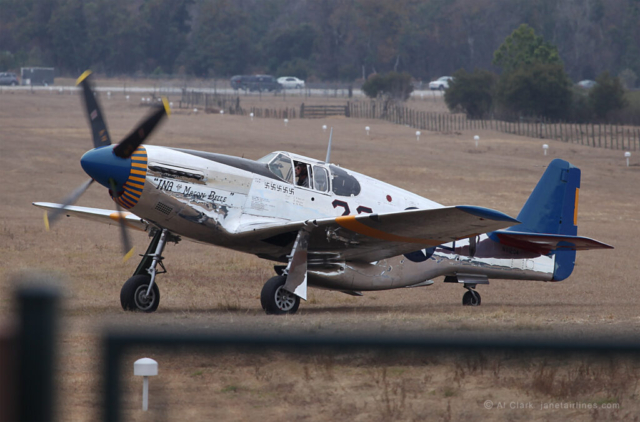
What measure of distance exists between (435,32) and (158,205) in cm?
13316

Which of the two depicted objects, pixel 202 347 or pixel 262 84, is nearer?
pixel 202 347

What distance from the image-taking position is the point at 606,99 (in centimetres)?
7175

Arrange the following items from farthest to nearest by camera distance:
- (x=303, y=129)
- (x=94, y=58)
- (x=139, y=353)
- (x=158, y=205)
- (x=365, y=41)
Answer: (x=365, y=41) → (x=94, y=58) → (x=303, y=129) → (x=158, y=205) → (x=139, y=353)

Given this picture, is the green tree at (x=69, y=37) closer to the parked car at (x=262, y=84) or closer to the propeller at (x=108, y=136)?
the parked car at (x=262, y=84)

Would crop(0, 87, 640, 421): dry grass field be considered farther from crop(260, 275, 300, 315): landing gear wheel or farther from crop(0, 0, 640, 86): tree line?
crop(0, 0, 640, 86): tree line

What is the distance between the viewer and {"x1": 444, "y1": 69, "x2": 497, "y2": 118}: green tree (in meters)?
76.2

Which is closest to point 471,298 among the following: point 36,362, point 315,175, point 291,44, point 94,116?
point 315,175

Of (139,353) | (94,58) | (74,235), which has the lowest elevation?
(74,235)

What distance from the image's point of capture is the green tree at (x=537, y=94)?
70625 mm

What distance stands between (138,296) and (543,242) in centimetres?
640

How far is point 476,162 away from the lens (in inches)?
1560

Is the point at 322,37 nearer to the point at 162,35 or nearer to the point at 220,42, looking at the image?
the point at 220,42

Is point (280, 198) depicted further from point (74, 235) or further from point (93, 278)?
point (74, 235)

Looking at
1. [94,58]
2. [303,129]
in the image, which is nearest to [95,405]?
[303,129]
